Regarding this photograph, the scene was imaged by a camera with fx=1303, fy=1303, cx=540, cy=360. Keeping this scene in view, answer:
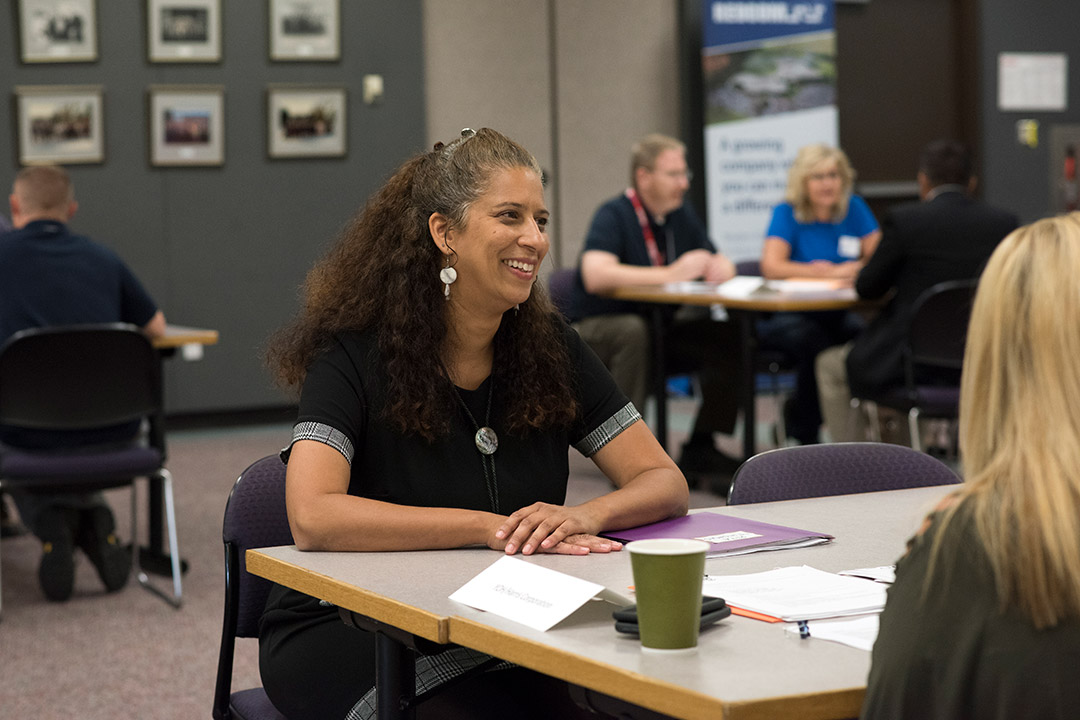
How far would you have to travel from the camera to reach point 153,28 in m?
7.22

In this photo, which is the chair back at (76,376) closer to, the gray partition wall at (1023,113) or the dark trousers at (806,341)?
the dark trousers at (806,341)

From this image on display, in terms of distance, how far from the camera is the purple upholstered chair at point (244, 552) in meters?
1.97

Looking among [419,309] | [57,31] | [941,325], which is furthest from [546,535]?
[57,31]

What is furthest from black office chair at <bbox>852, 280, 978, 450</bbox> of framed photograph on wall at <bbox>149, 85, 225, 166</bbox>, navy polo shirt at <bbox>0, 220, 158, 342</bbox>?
framed photograph on wall at <bbox>149, 85, 225, 166</bbox>

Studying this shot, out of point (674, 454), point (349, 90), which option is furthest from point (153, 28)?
point (674, 454)

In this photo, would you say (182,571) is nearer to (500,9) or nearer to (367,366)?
(367,366)

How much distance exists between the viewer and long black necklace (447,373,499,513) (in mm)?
1976

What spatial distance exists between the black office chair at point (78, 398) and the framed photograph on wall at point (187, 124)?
3.49 meters

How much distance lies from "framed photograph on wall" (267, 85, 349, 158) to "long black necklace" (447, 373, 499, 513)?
5840 mm

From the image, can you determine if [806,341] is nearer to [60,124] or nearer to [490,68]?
[490,68]

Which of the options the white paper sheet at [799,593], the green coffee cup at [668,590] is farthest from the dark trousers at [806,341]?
the green coffee cup at [668,590]

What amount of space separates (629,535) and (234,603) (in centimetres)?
62

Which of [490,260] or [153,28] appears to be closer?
[490,260]

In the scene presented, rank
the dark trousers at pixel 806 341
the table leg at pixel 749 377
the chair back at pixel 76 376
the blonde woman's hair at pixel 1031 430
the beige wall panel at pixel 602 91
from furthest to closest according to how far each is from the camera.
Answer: the beige wall panel at pixel 602 91
the dark trousers at pixel 806 341
the table leg at pixel 749 377
the chair back at pixel 76 376
the blonde woman's hair at pixel 1031 430
